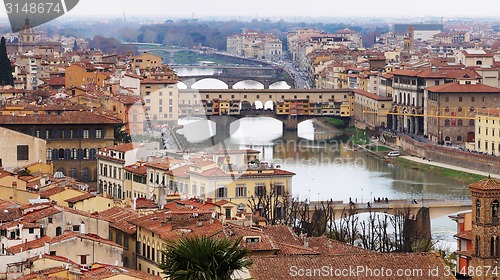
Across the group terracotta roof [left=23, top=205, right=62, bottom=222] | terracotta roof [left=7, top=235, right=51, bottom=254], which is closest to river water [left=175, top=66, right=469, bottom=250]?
terracotta roof [left=23, top=205, right=62, bottom=222]

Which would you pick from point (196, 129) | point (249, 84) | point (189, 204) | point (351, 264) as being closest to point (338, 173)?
point (196, 129)

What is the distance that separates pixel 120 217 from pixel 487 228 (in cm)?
307

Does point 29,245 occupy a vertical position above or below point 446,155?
above

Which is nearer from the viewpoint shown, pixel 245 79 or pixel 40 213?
pixel 40 213

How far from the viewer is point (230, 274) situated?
25.3 feet

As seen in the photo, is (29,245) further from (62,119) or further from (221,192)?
(62,119)

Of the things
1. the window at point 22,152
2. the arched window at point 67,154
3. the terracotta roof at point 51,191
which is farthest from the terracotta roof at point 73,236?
the arched window at point 67,154

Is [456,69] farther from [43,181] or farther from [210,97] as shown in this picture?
[43,181]

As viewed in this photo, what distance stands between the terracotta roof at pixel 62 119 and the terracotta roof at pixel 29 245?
896 centimetres

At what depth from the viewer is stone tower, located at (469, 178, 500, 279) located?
1101 cm

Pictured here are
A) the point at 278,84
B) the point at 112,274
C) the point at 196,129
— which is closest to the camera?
the point at 112,274

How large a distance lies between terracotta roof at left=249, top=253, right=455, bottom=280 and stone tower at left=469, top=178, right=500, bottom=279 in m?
1.33

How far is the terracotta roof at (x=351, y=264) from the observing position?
9.37m

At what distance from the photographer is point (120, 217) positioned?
12781mm
